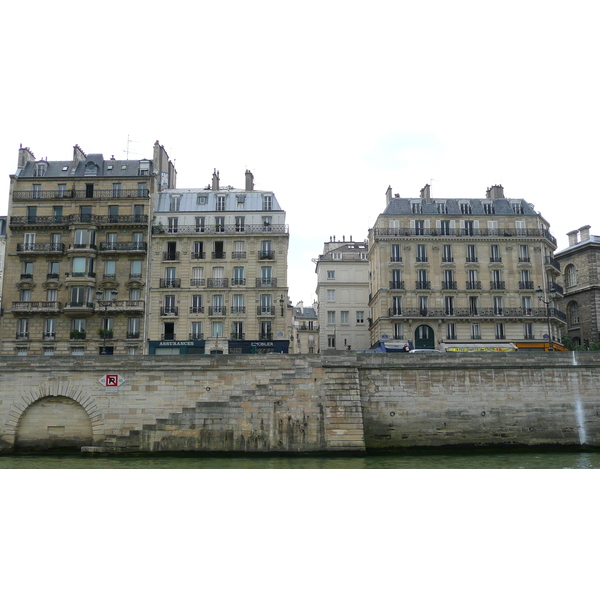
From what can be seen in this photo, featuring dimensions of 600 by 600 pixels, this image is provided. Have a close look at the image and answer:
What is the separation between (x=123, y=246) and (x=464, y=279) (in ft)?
79.5

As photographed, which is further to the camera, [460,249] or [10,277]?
[460,249]

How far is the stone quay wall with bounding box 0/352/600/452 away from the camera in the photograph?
26.7 metres

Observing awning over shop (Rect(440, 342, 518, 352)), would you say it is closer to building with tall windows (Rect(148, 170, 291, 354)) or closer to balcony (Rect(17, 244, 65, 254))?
building with tall windows (Rect(148, 170, 291, 354))

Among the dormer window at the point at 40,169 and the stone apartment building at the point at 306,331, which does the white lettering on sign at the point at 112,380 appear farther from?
the stone apartment building at the point at 306,331

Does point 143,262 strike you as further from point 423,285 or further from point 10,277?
point 423,285

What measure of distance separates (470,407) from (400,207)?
22.4m

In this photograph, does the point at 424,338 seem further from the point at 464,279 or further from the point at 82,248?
the point at 82,248

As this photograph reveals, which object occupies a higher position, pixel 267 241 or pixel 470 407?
pixel 267 241

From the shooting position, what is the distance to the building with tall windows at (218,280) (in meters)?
41.6

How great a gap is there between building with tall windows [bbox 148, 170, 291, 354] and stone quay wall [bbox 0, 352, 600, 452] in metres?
13.4

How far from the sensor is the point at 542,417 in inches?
1141
